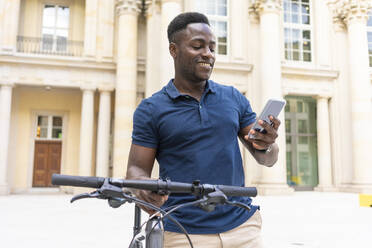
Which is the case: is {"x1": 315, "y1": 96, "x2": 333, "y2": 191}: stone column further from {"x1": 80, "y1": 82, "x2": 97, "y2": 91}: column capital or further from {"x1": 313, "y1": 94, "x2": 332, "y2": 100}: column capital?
{"x1": 80, "y1": 82, "x2": 97, "y2": 91}: column capital

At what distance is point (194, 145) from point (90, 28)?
19.2 meters

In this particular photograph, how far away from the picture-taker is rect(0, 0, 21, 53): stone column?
1811 cm

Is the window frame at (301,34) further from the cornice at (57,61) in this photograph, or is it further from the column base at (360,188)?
the cornice at (57,61)

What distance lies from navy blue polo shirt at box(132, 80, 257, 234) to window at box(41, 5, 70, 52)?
66.0 feet

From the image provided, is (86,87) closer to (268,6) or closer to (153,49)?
(153,49)

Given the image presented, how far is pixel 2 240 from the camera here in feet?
21.0

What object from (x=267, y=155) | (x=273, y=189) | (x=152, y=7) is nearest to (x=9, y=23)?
→ (x=152, y=7)

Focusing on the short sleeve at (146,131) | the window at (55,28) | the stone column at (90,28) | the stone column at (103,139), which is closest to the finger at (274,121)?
the short sleeve at (146,131)

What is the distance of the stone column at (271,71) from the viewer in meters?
17.2

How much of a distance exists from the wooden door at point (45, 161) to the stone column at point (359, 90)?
16.7m

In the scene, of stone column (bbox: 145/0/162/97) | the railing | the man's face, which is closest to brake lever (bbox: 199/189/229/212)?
the man's face

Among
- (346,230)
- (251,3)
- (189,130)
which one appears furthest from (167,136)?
(251,3)

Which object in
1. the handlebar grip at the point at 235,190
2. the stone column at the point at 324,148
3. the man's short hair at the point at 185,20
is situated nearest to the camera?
the handlebar grip at the point at 235,190

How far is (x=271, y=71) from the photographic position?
1806cm
